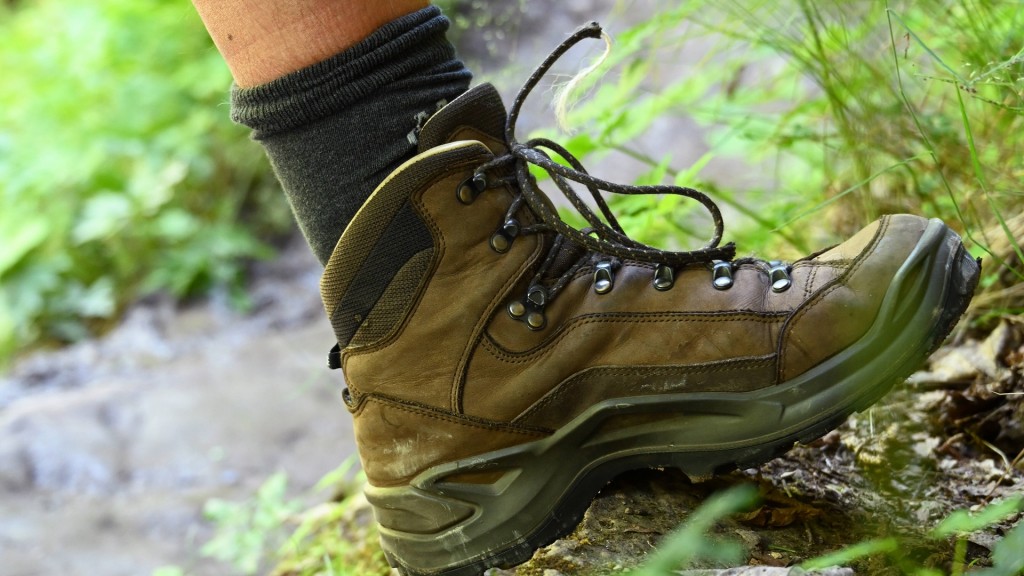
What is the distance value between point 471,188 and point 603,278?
0.75ft

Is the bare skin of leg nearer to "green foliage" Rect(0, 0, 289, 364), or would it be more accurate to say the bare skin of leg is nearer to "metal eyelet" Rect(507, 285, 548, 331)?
"metal eyelet" Rect(507, 285, 548, 331)

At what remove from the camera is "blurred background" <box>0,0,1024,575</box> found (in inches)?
70.6

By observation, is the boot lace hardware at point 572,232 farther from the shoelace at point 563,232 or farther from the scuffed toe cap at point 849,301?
the scuffed toe cap at point 849,301

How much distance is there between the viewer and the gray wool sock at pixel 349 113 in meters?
1.24

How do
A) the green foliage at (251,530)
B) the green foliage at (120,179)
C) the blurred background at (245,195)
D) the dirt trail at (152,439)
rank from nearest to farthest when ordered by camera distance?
the blurred background at (245,195) < the green foliage at (251,530) < the dirt trail at (152,439) < the green foliage at (120,179)

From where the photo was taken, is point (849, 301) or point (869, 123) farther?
point (869, 123)

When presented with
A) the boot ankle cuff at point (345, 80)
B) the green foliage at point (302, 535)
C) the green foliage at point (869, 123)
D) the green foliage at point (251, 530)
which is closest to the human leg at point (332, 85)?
the boot ankle cuff at point (345, 80)

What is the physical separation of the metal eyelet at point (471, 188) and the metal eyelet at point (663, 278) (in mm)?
278

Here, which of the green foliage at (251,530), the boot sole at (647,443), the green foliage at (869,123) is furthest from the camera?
the green foliage at (251,530)

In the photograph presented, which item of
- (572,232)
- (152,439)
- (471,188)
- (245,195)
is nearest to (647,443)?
(572,232)

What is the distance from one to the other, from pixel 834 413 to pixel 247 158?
14.9ft

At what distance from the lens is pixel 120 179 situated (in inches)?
199

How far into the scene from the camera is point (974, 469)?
1.36 m

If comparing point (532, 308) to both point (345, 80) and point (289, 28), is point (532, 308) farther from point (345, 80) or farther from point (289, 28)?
point (289, 28)
